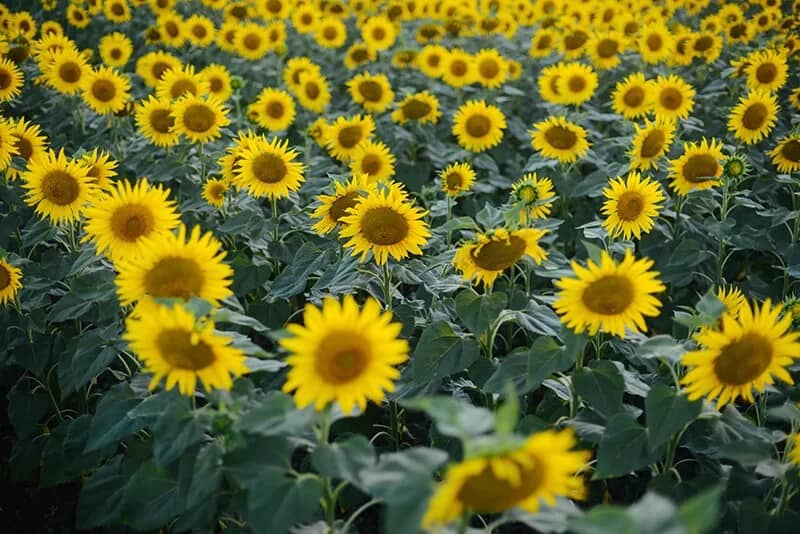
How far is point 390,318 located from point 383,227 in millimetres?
667

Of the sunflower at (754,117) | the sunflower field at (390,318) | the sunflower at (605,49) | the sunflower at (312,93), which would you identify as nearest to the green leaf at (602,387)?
the sunflower field at (390,318)

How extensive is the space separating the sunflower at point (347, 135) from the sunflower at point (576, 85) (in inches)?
64.6

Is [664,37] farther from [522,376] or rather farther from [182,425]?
[182,425]

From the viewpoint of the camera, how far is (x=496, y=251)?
2467 millimetres

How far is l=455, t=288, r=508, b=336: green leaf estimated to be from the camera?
2521 millimetres

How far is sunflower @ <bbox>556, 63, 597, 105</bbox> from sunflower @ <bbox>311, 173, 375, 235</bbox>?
2.63 meters

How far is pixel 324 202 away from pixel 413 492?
1.78m

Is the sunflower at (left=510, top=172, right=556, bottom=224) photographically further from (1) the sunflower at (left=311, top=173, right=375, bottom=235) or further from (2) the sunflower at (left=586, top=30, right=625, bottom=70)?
(2) the sunflower at (left=586, top=30, right=625, bottom=70)

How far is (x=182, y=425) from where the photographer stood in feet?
6.59

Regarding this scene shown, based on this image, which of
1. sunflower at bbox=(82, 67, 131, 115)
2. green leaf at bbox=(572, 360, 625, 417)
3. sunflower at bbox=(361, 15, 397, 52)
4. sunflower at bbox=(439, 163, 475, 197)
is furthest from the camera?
sunflower at bbox=(361, 15, 397, 52)

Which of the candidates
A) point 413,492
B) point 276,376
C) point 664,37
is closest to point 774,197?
point 664,37

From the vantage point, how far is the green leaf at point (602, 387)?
235cm

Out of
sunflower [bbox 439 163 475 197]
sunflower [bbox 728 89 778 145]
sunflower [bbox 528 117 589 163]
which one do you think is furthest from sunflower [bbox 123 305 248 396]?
sunflower [bbox 728 89 778 145]

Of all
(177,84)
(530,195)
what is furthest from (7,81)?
(530,195)
